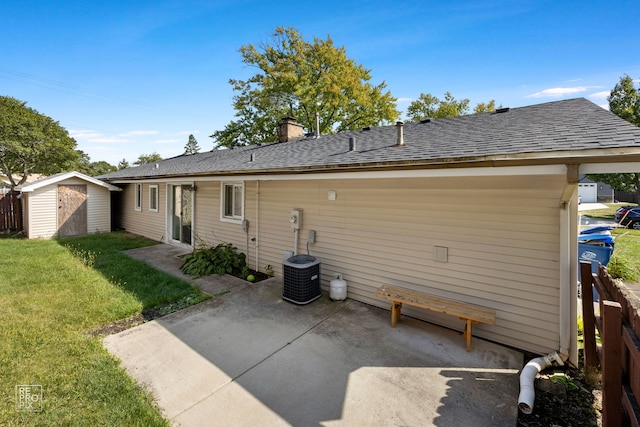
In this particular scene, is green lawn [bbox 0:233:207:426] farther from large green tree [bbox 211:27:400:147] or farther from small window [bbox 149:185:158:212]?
large green tree [bbox 211:27:400:147]

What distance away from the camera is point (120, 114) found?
18.8 m

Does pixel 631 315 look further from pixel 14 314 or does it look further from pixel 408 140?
pixel 14 314

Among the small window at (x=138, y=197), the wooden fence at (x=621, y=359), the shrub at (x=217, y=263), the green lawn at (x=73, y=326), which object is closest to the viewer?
the wooden fence at (x=621, y=359)

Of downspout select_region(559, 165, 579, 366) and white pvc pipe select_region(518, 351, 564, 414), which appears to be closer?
white pvc pipe select_region(518, 351, 564, 414)

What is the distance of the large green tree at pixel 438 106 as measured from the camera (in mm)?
27156

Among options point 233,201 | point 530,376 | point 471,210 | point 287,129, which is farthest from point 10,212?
point 530,376

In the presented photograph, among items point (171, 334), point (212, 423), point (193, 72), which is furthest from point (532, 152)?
point (193, 72)

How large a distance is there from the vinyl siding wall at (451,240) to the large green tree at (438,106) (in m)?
25.8

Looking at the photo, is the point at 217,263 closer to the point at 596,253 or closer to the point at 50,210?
the point at 596,253

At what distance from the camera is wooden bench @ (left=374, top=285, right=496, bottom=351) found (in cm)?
365

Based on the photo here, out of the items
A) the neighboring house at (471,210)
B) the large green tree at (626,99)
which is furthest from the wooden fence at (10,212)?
the large green tree at (626,99)

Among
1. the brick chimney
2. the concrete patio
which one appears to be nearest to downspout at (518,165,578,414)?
the concrete patio

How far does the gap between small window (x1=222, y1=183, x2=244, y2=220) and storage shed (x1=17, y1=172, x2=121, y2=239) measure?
7.85 metres

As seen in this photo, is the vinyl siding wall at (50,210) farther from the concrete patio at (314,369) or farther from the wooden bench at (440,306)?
the wooden bench at (440,306)
